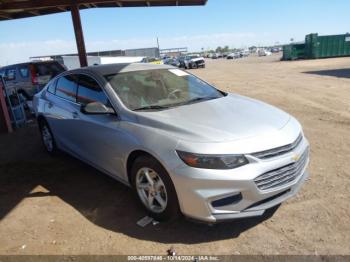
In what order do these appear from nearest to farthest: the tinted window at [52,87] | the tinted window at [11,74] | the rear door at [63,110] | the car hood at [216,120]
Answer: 1. the car hood at [216,120]
2. the rear door at [63,110]
3. the tinted window at [52,87]
4. the tinted window at [11,74]

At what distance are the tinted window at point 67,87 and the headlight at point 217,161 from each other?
2.63 meters

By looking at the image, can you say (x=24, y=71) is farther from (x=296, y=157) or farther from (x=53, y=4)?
(x=296, y=157)

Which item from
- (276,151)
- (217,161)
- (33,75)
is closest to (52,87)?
(217,161)

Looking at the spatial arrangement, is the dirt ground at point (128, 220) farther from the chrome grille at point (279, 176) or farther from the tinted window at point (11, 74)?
the tinted window at point (11, 74)

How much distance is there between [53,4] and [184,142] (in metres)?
7.47

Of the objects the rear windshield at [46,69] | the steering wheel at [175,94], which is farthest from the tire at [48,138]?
the rear windshield at [46,69]

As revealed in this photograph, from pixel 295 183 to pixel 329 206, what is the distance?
2.38 feet

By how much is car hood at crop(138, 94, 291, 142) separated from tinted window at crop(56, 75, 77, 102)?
68.4 inches

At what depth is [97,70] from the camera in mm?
4719

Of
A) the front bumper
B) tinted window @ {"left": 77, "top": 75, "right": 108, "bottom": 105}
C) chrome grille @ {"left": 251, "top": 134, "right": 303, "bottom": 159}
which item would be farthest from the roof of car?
chrome grille @ {"left": 251, "top": 134, "right": 303, "bottom": 159}

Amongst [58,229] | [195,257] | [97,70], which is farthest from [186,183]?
[97,70]

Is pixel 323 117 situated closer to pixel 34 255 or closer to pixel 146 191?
pixel 146 191

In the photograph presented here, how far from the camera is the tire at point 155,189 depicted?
3363 mm

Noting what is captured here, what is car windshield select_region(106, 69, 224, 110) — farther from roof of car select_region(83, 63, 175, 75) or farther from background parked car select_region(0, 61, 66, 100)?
background parked car select_region(0, 61, 66, 100)
